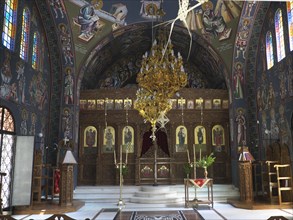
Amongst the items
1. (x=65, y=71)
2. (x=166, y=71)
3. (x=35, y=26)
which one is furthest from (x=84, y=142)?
(x=166, y=71)

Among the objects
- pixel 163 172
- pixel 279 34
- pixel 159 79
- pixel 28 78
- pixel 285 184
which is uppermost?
pixel 279 34

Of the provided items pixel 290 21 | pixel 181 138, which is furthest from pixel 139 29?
pixel 290 21

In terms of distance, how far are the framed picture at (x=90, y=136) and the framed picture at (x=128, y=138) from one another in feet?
4.87

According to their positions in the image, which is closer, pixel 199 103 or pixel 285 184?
pixel 285 184

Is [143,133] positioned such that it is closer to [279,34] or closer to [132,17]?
[132,17]

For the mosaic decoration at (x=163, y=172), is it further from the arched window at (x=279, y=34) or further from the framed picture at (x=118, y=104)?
the arched window at (x=279, y=34)

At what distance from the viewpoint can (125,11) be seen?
13.4 meters


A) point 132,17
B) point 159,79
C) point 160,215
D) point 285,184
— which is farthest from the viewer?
point 132,17

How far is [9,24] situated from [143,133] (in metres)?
7.82

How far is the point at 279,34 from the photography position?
11586 mm

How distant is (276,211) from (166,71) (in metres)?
5.86

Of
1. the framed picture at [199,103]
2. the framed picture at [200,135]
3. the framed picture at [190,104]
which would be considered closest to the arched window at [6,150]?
the framed picture at [190,104]

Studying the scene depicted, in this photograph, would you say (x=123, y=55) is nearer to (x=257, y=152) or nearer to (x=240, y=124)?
(x=240, y=124)

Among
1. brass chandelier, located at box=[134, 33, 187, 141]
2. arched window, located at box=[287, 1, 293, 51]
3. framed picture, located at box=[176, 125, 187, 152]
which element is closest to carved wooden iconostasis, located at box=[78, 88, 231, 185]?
framed picture, located at box=[176, 125, 187, 152]
